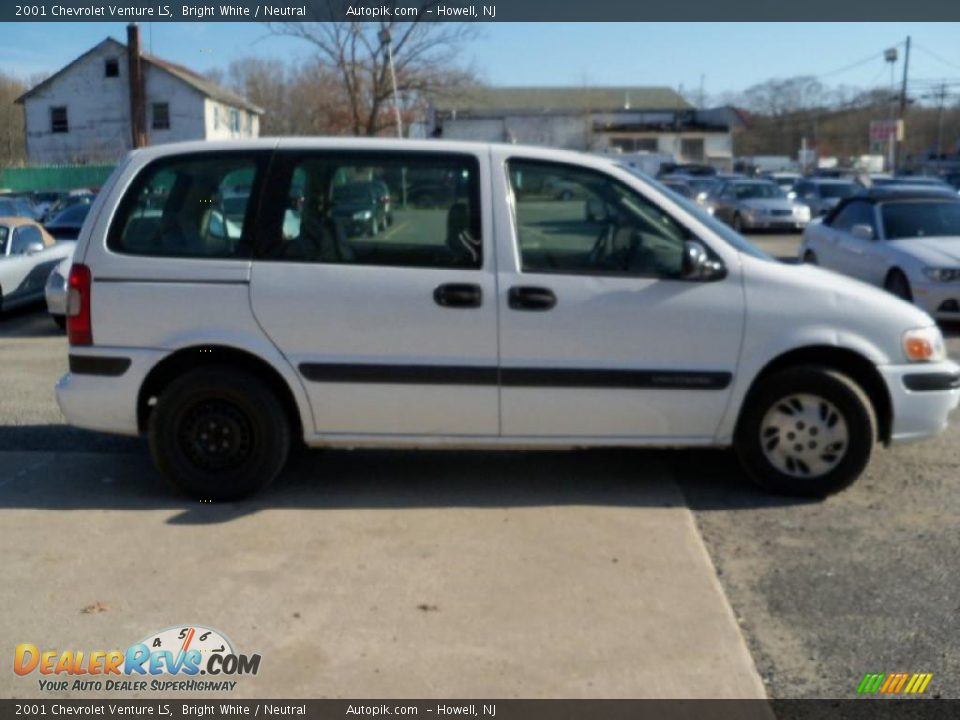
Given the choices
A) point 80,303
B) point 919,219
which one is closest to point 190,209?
point 80,303

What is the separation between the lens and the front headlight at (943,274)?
11570mm

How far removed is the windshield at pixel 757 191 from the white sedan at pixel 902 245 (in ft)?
52.5

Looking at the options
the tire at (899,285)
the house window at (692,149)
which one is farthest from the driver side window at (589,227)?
the house window at (692,149)

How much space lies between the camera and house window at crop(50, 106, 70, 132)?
2253 inches

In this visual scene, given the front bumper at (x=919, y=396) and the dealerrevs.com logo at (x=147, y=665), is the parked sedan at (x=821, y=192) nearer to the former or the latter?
the front bumper at (x=919, y=396)

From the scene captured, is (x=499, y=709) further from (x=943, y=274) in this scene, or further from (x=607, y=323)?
(x=943, y=274)

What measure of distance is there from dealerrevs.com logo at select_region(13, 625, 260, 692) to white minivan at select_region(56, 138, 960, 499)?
5.53 feet

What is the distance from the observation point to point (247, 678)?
4.03 m

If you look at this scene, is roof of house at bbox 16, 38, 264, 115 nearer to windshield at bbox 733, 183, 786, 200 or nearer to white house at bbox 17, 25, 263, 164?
white house at bbox 17, 25, 263, 164

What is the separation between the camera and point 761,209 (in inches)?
1148

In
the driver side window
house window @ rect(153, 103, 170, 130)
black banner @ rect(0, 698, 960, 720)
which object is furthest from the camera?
house window @ rect(153, 103, 170, 130)

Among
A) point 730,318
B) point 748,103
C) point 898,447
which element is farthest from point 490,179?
point 748,103

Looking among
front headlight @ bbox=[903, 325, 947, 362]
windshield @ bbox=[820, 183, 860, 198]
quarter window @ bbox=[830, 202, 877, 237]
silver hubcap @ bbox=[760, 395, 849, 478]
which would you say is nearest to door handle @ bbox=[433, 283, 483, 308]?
silver hubcap @ bbox=[760, 395, 849, 478]

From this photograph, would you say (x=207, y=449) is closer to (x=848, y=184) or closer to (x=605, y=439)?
(x=605, y=439)
